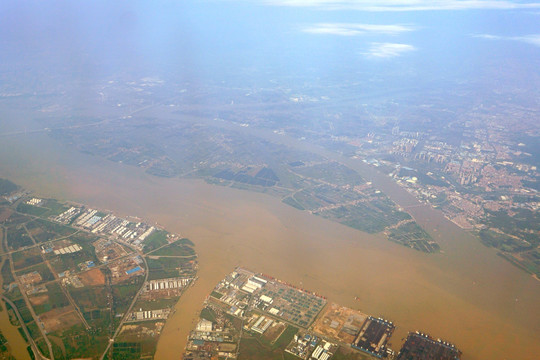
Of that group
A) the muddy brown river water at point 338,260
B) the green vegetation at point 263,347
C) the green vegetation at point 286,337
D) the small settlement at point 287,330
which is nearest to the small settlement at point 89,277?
the muddy brown river water at point 338,260

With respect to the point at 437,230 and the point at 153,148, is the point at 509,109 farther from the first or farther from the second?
the point at 153,148

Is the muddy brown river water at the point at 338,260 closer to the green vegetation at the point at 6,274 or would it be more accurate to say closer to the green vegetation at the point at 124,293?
the green vegetation at the point at 124,293

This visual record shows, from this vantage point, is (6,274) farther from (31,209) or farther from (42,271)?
(31,209)

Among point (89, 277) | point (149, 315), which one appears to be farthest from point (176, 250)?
point (149, 315)

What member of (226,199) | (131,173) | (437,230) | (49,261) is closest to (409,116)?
(437,230)

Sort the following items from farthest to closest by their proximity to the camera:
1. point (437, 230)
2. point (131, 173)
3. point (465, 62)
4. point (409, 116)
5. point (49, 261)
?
point (465, 62), point (409, 116), point (131, 173), point (437, 230), point (49, 261)

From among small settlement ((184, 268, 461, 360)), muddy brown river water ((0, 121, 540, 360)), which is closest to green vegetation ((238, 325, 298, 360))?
small settlement ((184, 268, 461, 360))

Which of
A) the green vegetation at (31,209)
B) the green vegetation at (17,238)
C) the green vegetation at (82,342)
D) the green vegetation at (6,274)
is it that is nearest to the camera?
the green vegetation at (82,342)

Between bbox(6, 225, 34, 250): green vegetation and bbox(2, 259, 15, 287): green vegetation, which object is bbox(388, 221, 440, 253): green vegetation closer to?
bbox(2, 259, 15, 287): green vegetation
